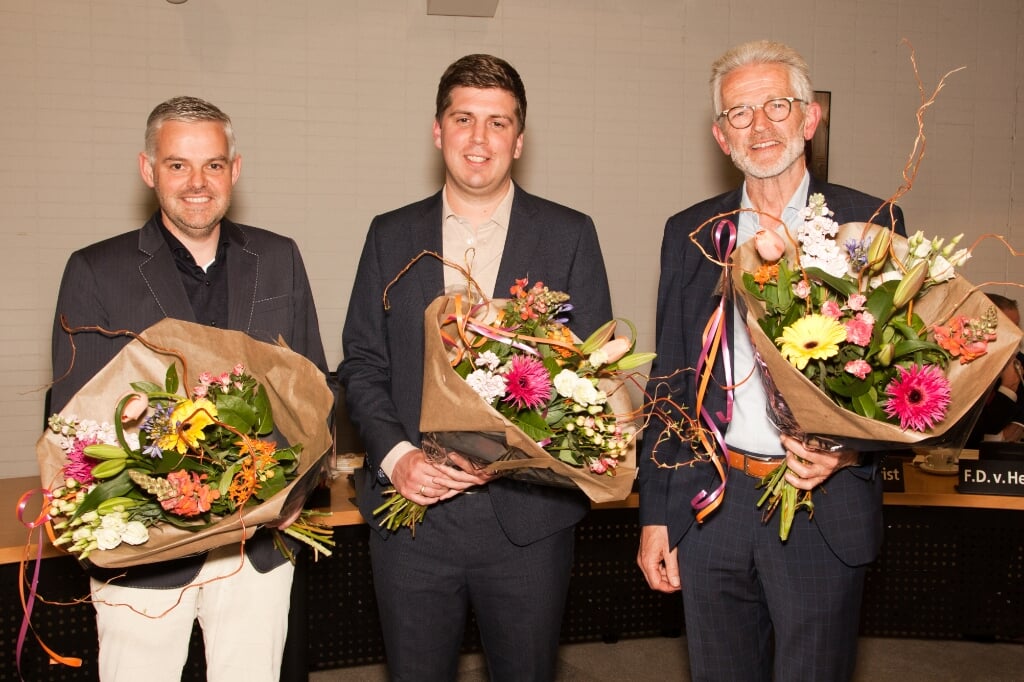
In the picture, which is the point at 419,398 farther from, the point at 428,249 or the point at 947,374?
the point at 947,374

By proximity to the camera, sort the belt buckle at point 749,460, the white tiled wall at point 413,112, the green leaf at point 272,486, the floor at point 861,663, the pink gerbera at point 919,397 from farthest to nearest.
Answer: the white tiled wall at point 413,112, the floor at point 861,663, the belt buckle at point 749,460, the green leaf at point 272,486, the pink gerbera at point 919,397

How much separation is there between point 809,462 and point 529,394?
0.70 metres

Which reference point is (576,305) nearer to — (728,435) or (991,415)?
(728,435)

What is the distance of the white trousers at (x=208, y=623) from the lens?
205 centimetres

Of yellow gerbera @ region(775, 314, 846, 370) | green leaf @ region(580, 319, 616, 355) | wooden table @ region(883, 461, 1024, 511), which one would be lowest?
wooden table @ region(883, 461, 1024, 511)

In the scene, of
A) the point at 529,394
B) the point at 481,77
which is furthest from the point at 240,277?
the point at 529,394

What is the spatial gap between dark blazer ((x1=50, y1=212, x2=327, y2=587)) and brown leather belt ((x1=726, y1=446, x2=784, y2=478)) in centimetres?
110

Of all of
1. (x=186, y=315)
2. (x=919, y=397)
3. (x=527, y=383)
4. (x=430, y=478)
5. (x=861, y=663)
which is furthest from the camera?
(x=861, y=663)

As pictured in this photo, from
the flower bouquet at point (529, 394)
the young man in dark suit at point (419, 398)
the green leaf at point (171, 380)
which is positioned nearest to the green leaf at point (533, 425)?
the flower bouquet at point (529, 394)

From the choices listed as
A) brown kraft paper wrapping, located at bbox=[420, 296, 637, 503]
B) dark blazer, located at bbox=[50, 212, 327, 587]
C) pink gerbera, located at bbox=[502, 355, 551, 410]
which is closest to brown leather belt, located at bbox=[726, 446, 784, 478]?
brown kraft paper wrapping, located at bbox=[420, 296, 637, 503]

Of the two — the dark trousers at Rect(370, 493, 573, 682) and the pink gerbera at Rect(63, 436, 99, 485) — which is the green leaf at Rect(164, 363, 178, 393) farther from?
the dark trousers at Rect(370, 493, 573, 682)

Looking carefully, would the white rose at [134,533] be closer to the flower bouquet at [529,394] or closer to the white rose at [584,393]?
the flower bouquet at [529,394]

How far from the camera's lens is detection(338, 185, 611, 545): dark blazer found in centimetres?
226

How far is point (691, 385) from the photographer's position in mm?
2305
